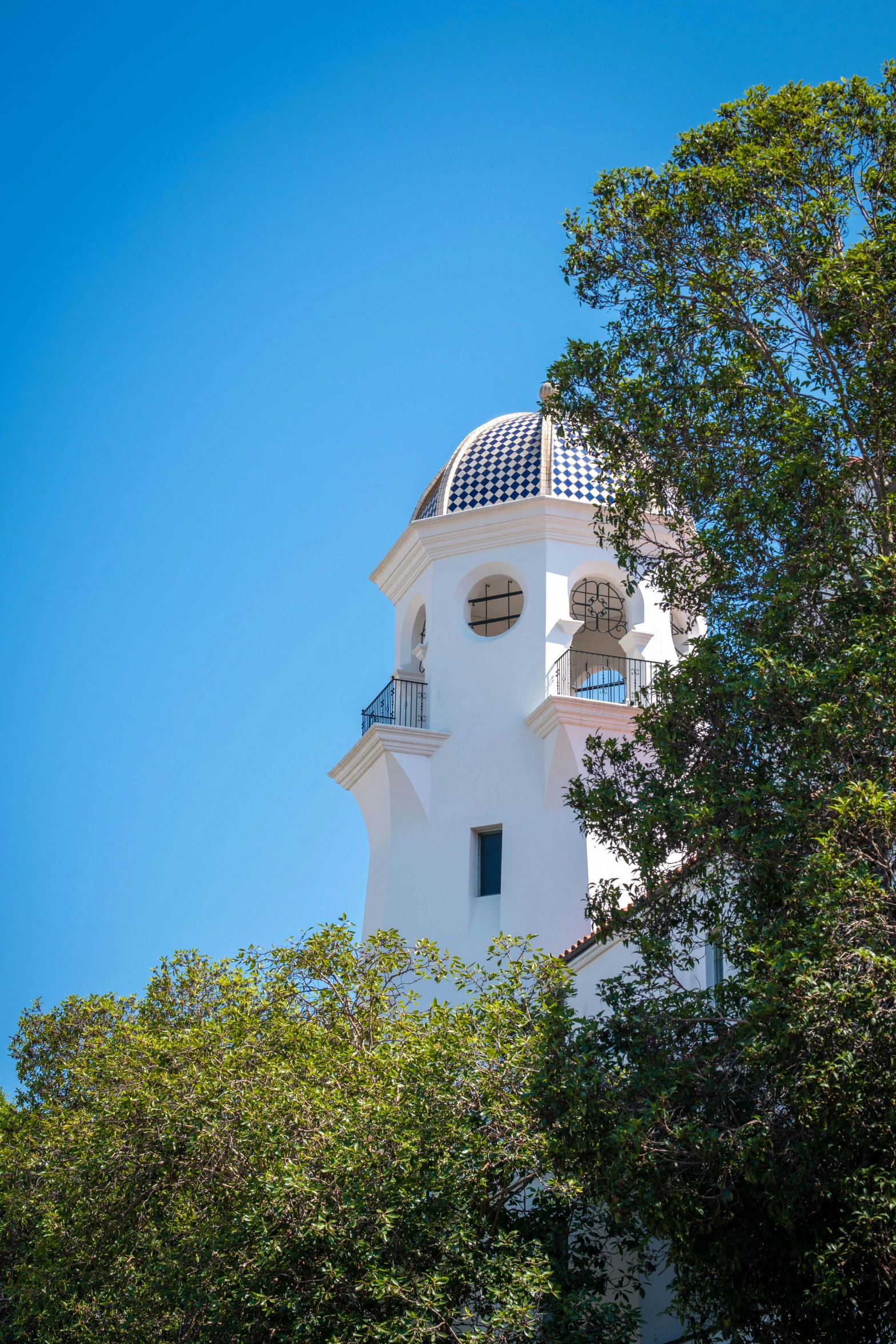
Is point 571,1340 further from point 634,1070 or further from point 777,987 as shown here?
point 777,987

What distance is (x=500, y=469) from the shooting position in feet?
73.0

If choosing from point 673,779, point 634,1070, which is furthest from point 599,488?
point 634,1070

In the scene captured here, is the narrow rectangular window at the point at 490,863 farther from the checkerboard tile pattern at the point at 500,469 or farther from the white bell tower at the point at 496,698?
the checkerboard tile pattern at the point at 500,469

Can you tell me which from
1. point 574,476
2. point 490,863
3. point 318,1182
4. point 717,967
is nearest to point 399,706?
point 490,863

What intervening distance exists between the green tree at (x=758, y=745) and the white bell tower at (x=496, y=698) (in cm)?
820

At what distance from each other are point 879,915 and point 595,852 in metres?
11.2

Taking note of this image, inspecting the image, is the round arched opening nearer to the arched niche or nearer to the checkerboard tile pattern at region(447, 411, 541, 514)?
the arched niche

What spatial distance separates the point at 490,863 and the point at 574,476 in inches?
237

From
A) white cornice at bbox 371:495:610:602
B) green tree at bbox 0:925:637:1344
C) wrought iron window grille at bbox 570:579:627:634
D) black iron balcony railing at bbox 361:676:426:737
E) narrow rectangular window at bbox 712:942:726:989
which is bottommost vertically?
green tree at bbox 0:925:637:1344

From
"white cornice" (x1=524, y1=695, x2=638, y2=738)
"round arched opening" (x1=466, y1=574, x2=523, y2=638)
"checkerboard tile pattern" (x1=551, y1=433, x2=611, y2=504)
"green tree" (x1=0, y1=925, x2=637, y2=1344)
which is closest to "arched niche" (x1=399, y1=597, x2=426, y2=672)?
"round arched opening" (x1=466, y1=574, x2=523, y2=638)

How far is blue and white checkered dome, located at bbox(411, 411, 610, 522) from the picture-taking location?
71.2 ft

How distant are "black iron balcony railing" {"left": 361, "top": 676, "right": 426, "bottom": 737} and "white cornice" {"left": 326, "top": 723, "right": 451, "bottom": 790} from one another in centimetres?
32

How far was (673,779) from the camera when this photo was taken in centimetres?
1027

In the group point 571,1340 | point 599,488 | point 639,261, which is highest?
point 599,488
